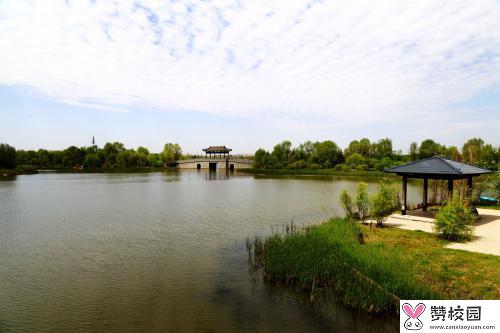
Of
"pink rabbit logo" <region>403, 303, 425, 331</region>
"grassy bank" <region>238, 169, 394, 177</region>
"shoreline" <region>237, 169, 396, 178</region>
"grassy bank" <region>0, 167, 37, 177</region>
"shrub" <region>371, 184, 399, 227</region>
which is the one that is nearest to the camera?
"pink rabbit logo" <region>403, 303, 425, 331</region>

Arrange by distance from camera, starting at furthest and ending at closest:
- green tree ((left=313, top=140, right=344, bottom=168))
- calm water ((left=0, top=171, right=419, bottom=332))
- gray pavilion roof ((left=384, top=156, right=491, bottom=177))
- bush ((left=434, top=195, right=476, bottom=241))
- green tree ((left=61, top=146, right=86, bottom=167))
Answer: green tree ((left=61, top=146, right=86, bottom=167)), green tree ((left=313, top=140, right=344, bottom=168)), gray pavilion roof ((left=384, top=156, right=491, bottom=177)), bush ((left=434, top=195, right=476, bottom=241)), calm water ((left=0, top=171, right=419, bottom=332))

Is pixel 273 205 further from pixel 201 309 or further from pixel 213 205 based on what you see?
pixel 201 309

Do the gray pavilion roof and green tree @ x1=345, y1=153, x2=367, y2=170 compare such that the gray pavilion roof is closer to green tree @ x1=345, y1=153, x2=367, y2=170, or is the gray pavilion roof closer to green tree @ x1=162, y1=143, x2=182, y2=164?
green tree @ x1=345, y1=153, x2=367, y2=170

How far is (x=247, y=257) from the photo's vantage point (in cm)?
1099

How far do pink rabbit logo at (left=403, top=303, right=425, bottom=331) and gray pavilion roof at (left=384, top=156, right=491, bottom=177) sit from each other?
31.0 feet

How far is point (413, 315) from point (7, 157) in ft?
238

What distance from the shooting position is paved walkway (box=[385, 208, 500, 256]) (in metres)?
9.92

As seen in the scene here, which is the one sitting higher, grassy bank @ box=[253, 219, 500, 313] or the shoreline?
the shoreline

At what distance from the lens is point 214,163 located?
88.7 m

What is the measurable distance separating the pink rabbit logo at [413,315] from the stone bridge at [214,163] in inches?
2866

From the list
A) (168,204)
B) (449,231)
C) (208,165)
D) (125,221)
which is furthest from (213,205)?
(208,165)

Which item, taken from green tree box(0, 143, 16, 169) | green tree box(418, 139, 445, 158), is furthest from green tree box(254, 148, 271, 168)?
green tree box(0, 143, 16, 169)

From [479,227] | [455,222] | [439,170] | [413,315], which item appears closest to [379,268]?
[413,315]

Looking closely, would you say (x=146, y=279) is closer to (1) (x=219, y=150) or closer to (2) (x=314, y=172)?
(2) (x=314, y=172)
